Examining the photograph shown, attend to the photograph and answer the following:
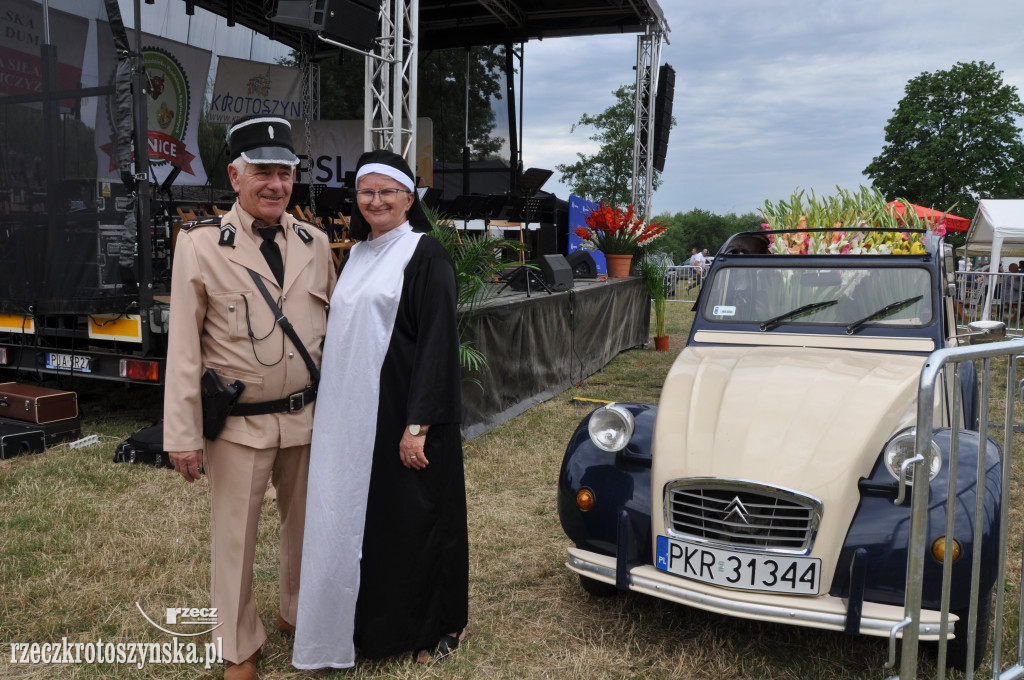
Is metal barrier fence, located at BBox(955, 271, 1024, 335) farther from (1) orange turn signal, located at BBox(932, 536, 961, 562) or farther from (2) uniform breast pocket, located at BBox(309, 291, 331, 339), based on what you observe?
(2) uniform breast pocket, located at BBox(309, 291, 331, 339)

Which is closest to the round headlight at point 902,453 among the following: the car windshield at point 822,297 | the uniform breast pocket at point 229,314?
the car windshield at point 822,297

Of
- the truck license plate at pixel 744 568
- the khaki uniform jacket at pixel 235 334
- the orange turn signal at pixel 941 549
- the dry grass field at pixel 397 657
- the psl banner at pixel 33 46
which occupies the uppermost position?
the psl banner at pixel 33 46

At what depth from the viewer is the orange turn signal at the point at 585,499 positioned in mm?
3059

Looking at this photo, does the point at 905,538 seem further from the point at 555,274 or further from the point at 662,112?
the point at 662,112

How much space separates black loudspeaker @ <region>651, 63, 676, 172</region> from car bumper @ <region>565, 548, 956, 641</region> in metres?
14.6

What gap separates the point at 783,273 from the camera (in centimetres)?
421

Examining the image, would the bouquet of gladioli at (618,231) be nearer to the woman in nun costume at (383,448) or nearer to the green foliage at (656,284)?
the green foliage at (656,284)

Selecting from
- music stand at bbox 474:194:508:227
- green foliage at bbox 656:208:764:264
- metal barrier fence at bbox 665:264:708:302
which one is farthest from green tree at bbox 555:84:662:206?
music stand at bbox 474:194:508:227

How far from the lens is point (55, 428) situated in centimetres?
567

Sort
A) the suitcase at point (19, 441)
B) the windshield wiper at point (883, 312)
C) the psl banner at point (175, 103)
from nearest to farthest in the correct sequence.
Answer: the windshield wiper at point (883, 312) → the suitcase at point (19, 441) → the psl banner at point (175, 103)

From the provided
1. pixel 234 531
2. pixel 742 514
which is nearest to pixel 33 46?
pixel 234 531

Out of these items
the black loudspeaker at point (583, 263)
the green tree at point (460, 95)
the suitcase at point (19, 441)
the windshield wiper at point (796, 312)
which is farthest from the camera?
the green tree at point (460, 95)

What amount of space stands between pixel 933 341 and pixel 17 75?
6136mm

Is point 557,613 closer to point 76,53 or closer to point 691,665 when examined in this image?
point 691,665
